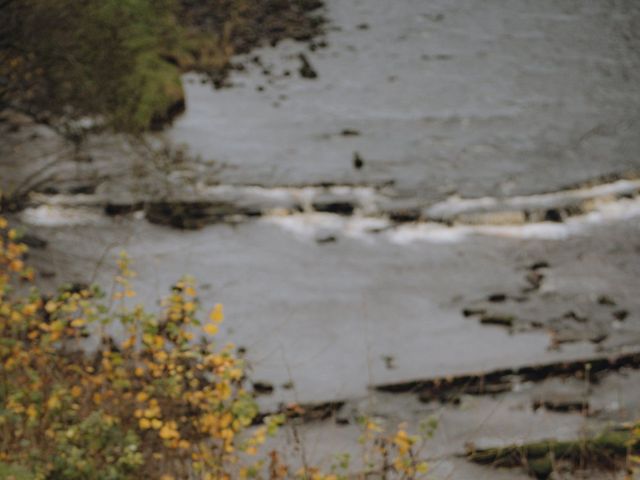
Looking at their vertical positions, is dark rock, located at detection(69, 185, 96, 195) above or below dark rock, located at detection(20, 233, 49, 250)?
above

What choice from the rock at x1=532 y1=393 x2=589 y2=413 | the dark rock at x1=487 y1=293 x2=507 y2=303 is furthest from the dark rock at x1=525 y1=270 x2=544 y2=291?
the rock at x1=532 y1=393 x2=589 y2=413

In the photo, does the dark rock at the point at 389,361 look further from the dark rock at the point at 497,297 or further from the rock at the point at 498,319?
the dark rock at the point at 497,297

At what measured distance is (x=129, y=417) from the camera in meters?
4.43

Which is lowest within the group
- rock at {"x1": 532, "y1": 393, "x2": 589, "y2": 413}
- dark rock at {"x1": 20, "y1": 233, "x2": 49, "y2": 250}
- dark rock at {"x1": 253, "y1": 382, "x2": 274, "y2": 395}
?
rock at {"x1": 532, "y1": 393, "x2": 589, "y2": 413}

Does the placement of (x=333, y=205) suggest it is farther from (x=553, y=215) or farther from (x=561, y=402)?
(x=561, y=402)

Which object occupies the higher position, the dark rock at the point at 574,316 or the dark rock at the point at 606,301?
the dark rock at the point at 606,301

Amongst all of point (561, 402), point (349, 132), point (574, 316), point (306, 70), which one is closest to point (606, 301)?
point (574, 316)

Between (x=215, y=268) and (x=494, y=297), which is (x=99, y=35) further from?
(x=494, y=297)

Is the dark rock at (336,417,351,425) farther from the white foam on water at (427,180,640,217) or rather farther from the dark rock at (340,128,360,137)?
the dark rock at (340,128,360,137)

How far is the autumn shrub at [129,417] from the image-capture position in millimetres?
3682

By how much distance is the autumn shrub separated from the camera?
12.1ft

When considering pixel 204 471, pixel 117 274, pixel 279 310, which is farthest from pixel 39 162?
pixel 204 471

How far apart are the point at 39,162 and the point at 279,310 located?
375cm

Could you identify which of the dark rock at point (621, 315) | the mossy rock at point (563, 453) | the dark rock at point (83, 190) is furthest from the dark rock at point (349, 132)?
the mossy rock at point (563, 453)
